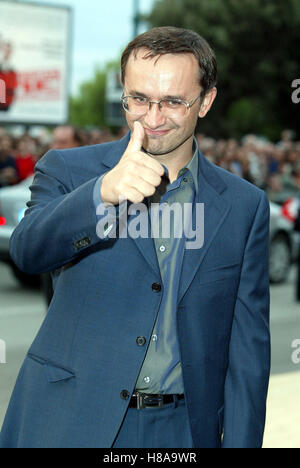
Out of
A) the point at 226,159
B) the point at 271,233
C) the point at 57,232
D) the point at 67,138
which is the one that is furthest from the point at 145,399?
the point at 226,159

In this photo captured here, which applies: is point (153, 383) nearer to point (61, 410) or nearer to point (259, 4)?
point (61, 410)

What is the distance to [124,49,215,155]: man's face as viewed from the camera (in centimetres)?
252

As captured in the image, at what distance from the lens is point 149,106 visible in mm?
2523

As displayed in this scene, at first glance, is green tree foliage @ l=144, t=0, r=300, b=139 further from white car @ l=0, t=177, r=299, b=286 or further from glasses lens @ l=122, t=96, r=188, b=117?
glasses lens @ l=122, t=96, r=188, b=117

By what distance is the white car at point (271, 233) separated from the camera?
1140 cm

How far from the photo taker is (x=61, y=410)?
2.55 metres

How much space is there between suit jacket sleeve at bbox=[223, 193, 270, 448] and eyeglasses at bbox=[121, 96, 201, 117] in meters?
0.45

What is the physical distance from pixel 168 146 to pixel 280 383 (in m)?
4.98

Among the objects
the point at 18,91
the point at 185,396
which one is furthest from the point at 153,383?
the point at 18,91

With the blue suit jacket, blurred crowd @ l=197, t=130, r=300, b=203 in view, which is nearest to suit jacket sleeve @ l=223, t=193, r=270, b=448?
the blue suit jacket

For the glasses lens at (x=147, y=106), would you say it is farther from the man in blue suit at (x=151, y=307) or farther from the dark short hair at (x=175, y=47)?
the dark short hair at (x=175, y=47)

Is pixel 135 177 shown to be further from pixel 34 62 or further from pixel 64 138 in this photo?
pixel 34 62

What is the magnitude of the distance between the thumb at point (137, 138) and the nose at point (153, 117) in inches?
4.7

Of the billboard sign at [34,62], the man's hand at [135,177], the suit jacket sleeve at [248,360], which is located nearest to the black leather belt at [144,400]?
the suit jacket sleeve at [248,360]
